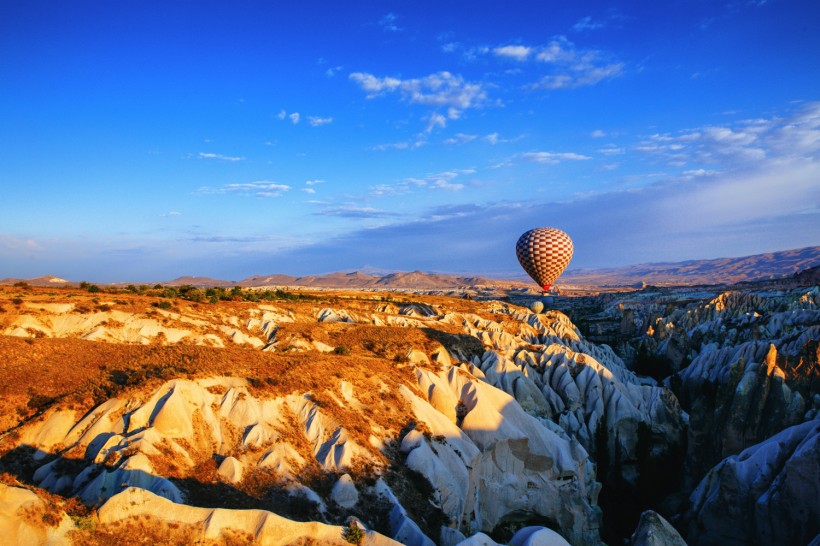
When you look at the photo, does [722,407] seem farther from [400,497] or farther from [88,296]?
[88,296]

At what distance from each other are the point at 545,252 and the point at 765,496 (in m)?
63.7

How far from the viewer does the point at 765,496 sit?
17781mm

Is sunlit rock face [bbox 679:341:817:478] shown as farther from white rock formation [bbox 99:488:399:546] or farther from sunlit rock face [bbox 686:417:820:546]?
white rock formation [bbox 99:488:399:546]

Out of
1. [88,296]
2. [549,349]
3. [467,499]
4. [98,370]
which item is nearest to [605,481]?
[549,349]

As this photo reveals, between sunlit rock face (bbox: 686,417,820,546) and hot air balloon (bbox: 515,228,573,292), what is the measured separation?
61066 mm

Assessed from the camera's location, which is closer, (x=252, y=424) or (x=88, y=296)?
(x=252, y=424)

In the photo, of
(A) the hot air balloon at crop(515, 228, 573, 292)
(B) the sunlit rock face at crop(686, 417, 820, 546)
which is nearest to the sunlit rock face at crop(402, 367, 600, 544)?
(B) the sunlit rock face at crop(686, 417, 820, 546)

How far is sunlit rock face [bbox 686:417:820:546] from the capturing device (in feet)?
55.3

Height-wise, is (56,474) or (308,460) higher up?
(56,474)

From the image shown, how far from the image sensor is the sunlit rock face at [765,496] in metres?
16.9

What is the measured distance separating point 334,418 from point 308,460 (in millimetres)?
2144

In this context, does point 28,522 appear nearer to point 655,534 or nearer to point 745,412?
point 655,534

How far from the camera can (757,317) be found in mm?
56281

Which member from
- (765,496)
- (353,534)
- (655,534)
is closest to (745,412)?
(765,496)
